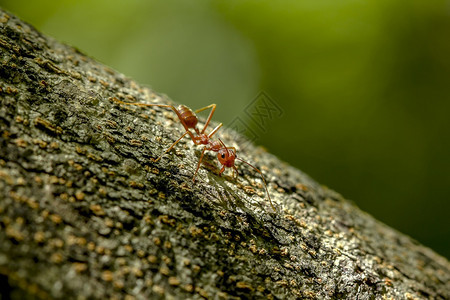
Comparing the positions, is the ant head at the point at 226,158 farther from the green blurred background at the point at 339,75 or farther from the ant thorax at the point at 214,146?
the green blurred background at the point at 339,75

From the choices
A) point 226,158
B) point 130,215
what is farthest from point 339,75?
point 130,215

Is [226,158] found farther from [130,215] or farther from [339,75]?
[339,75]

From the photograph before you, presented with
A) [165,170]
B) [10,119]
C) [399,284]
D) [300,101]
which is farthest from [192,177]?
[300,101]

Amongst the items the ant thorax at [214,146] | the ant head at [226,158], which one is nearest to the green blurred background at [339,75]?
the ant thorax at [214,146]

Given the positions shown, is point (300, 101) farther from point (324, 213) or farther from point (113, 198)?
point (113, 198)

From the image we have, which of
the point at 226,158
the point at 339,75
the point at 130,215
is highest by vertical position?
the point at 339,75

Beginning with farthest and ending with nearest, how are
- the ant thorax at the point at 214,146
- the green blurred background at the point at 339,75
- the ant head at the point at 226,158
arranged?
the green blurred background at the point at 339,75, the ant thorax at the point at 214,146, the ant head at the point at 226,158
